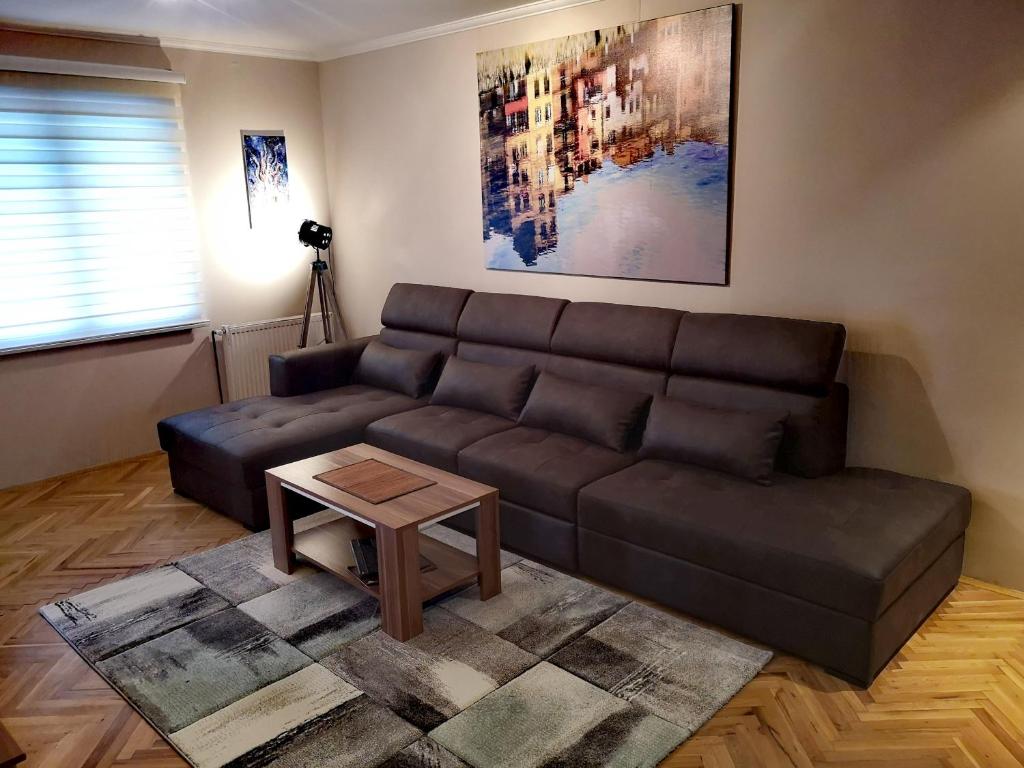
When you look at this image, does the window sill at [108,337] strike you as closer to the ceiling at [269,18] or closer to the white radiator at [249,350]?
the white radiator at [249,350]

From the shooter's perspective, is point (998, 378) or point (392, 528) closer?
point (392, 528)

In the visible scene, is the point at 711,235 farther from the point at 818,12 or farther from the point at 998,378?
the point at 998,378

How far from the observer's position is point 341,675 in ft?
8.73

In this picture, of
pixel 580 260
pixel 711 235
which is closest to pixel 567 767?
pixel 711 235

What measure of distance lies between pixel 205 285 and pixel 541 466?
2.91 meters

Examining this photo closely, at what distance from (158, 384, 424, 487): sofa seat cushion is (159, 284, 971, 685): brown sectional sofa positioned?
12 mm

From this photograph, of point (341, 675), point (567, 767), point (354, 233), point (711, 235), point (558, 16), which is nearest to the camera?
point (567, 767)

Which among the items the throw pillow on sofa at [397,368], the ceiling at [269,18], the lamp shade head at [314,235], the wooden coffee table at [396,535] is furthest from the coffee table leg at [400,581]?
the lamp shade head at [314,235]

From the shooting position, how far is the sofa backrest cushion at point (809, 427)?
3.15m

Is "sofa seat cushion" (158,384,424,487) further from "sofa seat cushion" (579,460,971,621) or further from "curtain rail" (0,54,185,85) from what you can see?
"curtain rail" (0,54,185,85)

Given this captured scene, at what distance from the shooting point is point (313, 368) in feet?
15.4

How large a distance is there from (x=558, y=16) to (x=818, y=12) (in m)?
1.37

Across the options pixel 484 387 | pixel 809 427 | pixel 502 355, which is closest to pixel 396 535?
pixel 484 387

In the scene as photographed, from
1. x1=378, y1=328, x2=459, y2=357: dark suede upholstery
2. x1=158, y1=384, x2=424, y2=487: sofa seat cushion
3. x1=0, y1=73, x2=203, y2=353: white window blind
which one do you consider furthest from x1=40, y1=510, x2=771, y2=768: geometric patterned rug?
Answer: x1=0, y1=73, x2=203, y2=353: white window blind
